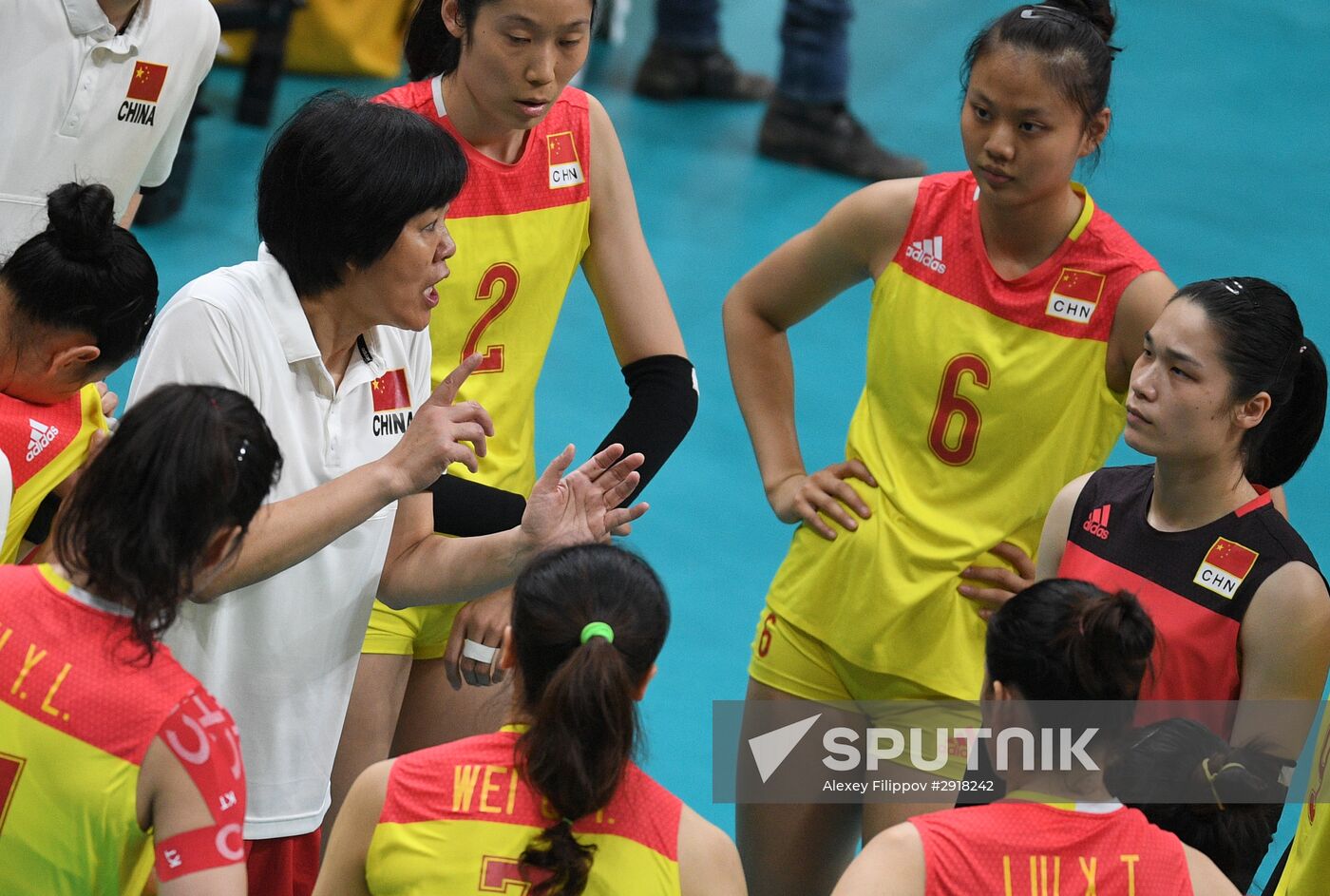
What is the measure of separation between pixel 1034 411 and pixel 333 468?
1.26 meters

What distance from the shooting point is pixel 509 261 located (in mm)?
2943

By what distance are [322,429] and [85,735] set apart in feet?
2.17

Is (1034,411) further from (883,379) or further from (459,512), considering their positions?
(459,512)

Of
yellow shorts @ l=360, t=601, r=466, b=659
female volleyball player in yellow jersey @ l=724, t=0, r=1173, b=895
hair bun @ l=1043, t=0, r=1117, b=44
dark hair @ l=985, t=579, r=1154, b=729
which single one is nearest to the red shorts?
yellow shorts @ l=360, t=601, r=466, b=659

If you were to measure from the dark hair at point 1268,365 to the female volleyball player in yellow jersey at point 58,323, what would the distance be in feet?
5.65

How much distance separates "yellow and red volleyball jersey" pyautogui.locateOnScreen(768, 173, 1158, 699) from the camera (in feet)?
9.70

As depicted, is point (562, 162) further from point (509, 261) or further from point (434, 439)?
point (434, 439)

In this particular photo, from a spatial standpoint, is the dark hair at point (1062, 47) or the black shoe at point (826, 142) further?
the black shoe at point (826, 142)

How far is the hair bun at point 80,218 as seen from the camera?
2.54m

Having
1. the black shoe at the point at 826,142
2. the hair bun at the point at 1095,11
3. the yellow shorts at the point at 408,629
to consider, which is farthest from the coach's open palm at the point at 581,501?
the black shoe at the point at 826,142

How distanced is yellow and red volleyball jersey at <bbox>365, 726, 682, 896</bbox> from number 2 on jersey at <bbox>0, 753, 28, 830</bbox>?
0.42 m

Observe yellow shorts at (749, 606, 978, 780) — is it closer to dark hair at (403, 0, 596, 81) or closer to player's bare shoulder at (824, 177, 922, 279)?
player's bare shoulder at (824, 177, 922, 279)

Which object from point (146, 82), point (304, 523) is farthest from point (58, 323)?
point (146, 82)

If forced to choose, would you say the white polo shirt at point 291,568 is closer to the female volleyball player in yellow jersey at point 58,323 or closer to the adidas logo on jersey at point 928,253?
the female volleyball player in yellow jersey at point 58,323
